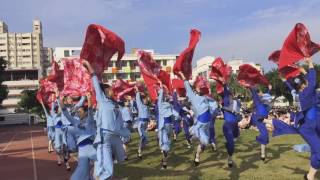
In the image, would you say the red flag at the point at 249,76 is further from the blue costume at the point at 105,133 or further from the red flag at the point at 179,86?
the blue costume at the point at 105,133

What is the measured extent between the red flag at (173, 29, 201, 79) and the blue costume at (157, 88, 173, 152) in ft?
4.96

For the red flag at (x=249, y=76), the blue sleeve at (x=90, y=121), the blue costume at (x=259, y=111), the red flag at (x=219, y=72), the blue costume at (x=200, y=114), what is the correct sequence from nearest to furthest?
the blue sleeve at (x=90, y=121), the blue costume at (x=200, y=114), the red flag at (x=219, y=72), the red flag at (x=249, y=76), the blue costume at (x=259, y=111)

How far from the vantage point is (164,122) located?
12.4 meters

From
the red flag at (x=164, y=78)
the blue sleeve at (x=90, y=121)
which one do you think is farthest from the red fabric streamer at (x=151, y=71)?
the blue sleeve at (x=90, y=121)

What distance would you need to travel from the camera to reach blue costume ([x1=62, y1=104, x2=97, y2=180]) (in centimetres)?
821

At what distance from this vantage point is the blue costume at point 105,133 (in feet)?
25.1

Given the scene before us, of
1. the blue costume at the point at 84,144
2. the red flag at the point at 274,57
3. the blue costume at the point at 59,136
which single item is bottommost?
the blue costume at the point at 59,136

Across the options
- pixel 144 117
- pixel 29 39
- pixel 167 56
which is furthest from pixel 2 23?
pixel 144 117

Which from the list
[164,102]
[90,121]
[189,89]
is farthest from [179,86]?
[90,121]

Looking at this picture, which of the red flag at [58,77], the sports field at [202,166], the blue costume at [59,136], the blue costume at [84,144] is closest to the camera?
the blue costume at [84,144]

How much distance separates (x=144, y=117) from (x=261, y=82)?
446cm

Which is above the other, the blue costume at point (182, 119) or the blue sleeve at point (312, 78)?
the blue sleeve at point (312, 78)

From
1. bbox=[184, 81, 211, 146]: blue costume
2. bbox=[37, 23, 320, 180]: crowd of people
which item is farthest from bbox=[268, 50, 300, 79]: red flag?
bbox=[184, 81, 211, 146]: blue costume

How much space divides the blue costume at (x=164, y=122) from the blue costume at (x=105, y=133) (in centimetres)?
429
